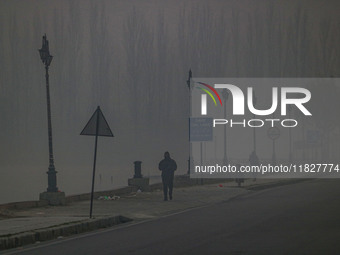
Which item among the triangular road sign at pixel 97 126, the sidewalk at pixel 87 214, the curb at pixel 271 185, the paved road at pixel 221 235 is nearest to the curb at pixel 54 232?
the sidewalk at pixel 87 214

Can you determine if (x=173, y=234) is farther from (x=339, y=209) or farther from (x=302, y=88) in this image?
(x=302, y=88)

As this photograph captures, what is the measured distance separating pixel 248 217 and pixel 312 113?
92.4m

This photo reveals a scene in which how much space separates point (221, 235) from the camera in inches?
617

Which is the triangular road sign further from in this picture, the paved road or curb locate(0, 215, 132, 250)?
the paved road

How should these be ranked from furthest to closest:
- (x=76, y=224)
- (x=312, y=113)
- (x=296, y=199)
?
(x=312, y=113), (x=296, y=199), (x=76, y=224)

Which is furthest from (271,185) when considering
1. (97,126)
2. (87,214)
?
(97,126)

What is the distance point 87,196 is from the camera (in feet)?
97.8

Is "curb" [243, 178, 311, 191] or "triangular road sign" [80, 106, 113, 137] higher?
"triangular road sign" [80, 106, 113, 137]

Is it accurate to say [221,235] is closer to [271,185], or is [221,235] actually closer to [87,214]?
[87,214]

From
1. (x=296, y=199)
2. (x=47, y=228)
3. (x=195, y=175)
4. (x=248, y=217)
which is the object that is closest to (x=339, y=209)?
(x=248, y=217)

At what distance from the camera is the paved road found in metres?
13.4

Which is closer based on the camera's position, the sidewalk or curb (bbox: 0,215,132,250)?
curb (bbox: 0,215,132,250)

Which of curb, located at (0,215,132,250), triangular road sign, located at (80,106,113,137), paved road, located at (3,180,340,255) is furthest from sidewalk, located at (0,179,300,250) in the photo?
triangular road sign, located at (80,106,113,137)

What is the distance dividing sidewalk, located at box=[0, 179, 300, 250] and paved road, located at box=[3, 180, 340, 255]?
0.54m
